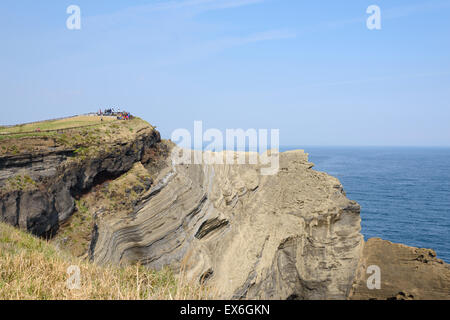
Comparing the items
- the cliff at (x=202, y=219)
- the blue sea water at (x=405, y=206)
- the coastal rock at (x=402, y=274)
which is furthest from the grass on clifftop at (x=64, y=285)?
the blue sea water at (x=405, y=206)

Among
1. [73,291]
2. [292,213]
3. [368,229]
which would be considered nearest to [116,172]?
[292,213]

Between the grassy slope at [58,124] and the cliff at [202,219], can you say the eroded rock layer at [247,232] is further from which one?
the grassy slope at [58,124]

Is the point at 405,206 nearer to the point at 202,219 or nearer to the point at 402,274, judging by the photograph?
the point at 402,274

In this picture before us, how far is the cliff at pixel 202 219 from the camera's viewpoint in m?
17.6

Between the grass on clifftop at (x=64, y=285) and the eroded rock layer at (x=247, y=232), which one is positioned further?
the eroded rock layer at (x=247, y=232)

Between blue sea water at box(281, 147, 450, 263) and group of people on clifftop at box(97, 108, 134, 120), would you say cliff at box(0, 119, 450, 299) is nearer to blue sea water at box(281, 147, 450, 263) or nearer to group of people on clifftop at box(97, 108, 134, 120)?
group of people on clifftop at box(97, 108, 134, 120)

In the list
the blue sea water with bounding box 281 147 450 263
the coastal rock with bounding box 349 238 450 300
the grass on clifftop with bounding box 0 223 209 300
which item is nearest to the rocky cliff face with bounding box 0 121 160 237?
the grass on clifftop with bounding box 0 223 209 300

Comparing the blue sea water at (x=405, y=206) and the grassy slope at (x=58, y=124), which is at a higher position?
the grassy slope at (x=58, y=124)

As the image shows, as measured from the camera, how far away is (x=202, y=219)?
21578 mm

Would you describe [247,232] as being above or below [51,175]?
below

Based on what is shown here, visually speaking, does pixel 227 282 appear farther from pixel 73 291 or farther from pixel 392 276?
pixel 73 291

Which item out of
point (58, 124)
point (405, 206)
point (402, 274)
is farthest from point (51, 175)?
point (405, 206)

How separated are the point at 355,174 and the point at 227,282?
7303 centimetres

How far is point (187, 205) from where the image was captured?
21109 mm
